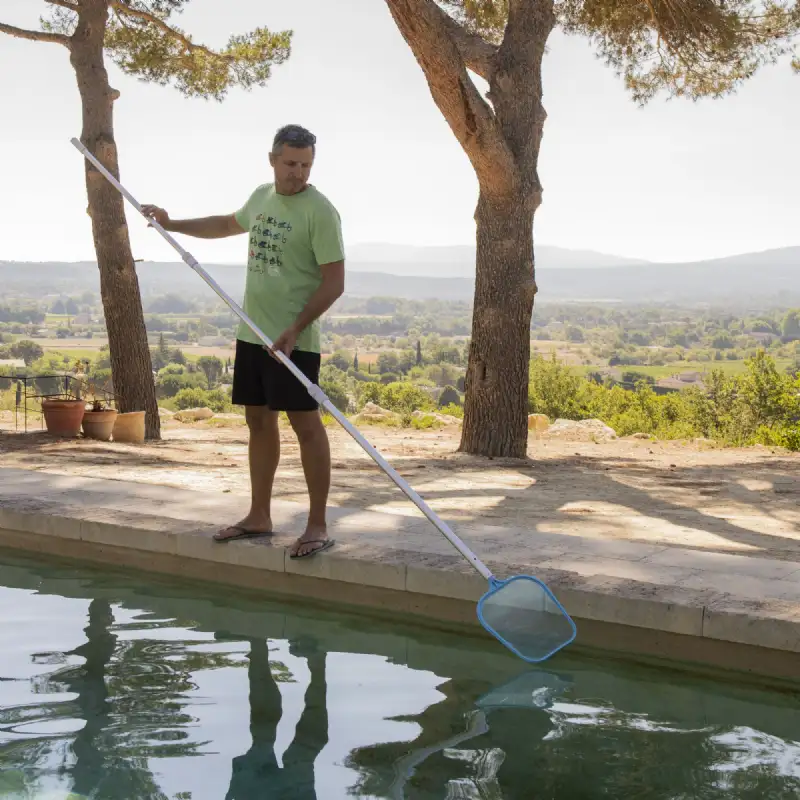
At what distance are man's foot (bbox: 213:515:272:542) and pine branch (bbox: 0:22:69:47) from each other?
7408mm

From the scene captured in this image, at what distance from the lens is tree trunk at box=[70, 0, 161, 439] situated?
9.84 metres

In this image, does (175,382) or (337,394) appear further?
(175,382)

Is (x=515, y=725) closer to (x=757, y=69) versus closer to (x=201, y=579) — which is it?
(x=201, y=579)

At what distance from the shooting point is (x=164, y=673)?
3.10 meters

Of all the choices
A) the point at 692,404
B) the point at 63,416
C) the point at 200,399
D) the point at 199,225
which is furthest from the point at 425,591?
the point at 200,399

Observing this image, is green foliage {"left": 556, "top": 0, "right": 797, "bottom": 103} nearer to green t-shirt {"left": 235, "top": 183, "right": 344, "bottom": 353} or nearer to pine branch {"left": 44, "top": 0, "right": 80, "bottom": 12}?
pine branch {"left": 44, "top": 0, "right": 80, "bottom": 12}

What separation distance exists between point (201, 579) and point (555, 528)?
5.73 feet

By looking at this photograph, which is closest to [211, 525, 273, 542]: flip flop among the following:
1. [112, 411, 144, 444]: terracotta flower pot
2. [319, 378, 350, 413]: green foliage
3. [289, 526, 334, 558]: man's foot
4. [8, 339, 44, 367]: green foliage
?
[289, 526, 334, 558]: man's foot

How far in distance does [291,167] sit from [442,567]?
140cm

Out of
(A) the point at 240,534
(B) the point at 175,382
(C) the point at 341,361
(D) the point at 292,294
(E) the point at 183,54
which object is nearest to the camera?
(D) the point at 292,294

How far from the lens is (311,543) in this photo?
379 centimetres

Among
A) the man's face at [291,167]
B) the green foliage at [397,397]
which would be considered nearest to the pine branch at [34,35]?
the man's face at [291,167]

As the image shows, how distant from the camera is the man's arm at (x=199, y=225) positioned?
13.4ft

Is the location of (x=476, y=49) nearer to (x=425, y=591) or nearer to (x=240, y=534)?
(x=240, y=534)
